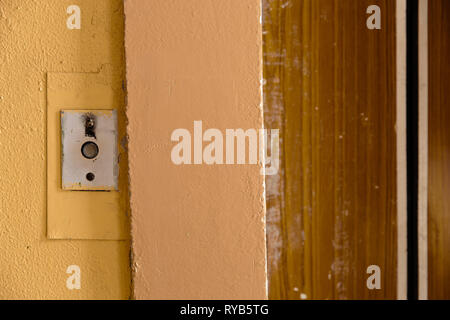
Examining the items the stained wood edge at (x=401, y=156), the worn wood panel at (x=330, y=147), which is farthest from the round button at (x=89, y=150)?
the stained wood edge at (x=401, y=156)

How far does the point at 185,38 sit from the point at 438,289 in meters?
0.95

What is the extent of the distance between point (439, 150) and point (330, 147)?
0.31 m

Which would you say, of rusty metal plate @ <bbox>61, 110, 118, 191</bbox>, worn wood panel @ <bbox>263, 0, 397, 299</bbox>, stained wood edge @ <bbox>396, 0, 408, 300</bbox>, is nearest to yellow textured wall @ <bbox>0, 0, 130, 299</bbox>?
rusty metal plate @ <bbox>61, 110, 118, 191</bbox>

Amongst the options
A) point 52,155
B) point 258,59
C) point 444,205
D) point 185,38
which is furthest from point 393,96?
point 52,155

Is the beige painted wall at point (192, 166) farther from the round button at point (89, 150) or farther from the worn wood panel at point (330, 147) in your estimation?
the worn wood panel at point (330, 147)

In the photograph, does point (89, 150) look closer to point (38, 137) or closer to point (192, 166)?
point (38, 137)

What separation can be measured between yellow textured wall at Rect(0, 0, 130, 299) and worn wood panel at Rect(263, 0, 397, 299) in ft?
1.37

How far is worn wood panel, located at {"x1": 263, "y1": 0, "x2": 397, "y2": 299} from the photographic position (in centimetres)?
90

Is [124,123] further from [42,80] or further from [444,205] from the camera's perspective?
[444,205]

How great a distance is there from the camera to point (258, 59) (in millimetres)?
630

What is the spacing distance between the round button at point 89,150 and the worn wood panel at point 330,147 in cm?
45

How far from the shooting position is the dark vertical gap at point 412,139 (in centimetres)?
92

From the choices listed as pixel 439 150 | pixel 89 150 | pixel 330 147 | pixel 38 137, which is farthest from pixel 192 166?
pixel 439 150

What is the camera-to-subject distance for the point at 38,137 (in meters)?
0.68
